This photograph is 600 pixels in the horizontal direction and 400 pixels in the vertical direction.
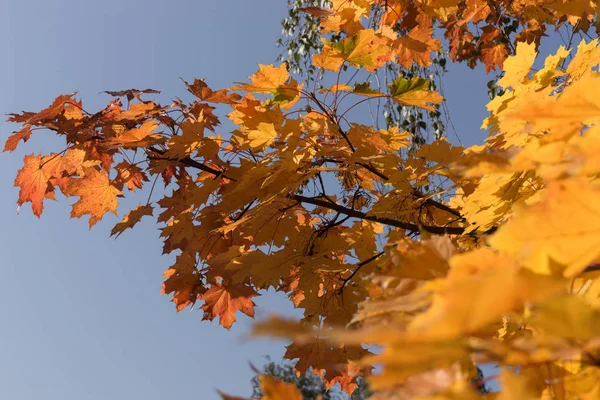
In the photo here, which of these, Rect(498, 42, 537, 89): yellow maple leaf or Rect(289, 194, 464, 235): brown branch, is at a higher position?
Rect(498, 42, 537, 89): yellow maple leaf

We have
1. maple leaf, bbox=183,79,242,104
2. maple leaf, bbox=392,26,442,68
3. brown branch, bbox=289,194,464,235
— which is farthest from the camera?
maple leaf, bbox=392,26,442,68

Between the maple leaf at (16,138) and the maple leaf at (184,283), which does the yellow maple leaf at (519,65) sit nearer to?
the maple leaf at (184,283)

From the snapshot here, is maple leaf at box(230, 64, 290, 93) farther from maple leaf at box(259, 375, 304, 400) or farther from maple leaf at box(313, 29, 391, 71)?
maple leaf at box(259, 375, 304, 400)

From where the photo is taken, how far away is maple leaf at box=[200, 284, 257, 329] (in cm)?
179

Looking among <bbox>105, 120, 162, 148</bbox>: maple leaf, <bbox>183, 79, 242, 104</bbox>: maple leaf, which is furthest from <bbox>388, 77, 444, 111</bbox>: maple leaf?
<bbox>105, 120, 162, 148</bbox>: maple leaf

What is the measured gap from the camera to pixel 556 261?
370mm

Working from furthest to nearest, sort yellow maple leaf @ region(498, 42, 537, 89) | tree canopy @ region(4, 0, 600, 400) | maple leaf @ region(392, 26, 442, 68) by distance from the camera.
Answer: maple leaf @ region(392, 26, 442, 68) < yellow maple leaf @ region(498, 42, 537, 89) < tree canopy @ region(4, 0, 600, 400)

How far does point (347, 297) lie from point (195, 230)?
0.49 metres

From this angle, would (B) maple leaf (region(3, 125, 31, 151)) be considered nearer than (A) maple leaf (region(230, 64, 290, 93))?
No

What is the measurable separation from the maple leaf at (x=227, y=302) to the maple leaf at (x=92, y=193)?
0.44 m

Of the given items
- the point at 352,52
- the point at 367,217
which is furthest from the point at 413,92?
the point at 367,217

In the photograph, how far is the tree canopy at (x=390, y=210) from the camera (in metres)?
0.35

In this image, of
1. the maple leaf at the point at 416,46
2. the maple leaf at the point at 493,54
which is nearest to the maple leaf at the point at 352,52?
the maple leaf at the point at 416,46

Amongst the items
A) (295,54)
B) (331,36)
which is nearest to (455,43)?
(331,36)
